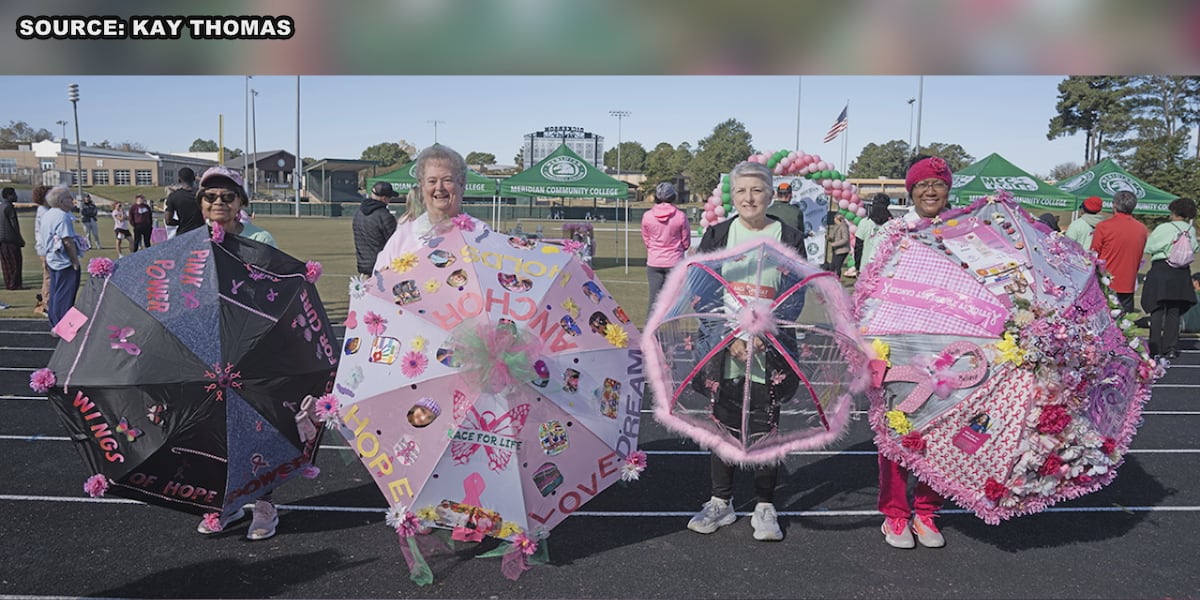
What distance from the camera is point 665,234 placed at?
398 inches

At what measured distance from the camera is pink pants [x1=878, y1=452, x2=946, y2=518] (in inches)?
158

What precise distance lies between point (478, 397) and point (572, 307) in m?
0.59

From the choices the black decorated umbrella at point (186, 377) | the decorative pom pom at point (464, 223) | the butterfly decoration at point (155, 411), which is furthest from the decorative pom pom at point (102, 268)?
the decorative pom pom at point (464, 223)

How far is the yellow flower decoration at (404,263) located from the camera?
3484 mm

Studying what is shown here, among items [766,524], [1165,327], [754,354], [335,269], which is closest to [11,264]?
[335,269]

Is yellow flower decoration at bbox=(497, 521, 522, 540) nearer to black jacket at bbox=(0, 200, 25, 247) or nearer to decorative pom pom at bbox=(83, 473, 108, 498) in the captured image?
decorative pom pom at bbox=(83, 473, 108, 498)

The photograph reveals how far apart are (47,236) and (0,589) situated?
6957 millimetres

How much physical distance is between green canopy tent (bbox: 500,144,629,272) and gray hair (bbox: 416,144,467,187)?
585 inches

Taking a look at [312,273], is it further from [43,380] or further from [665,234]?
[665,234]

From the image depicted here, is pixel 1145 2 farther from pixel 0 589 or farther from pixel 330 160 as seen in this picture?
pixel 330 160

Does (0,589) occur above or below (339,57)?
below

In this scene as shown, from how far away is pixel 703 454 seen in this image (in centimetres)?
570

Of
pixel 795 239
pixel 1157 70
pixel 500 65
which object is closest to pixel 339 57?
pixel 500 65

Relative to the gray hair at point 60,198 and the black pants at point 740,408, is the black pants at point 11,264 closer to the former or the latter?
the gray hair at point 60,198
